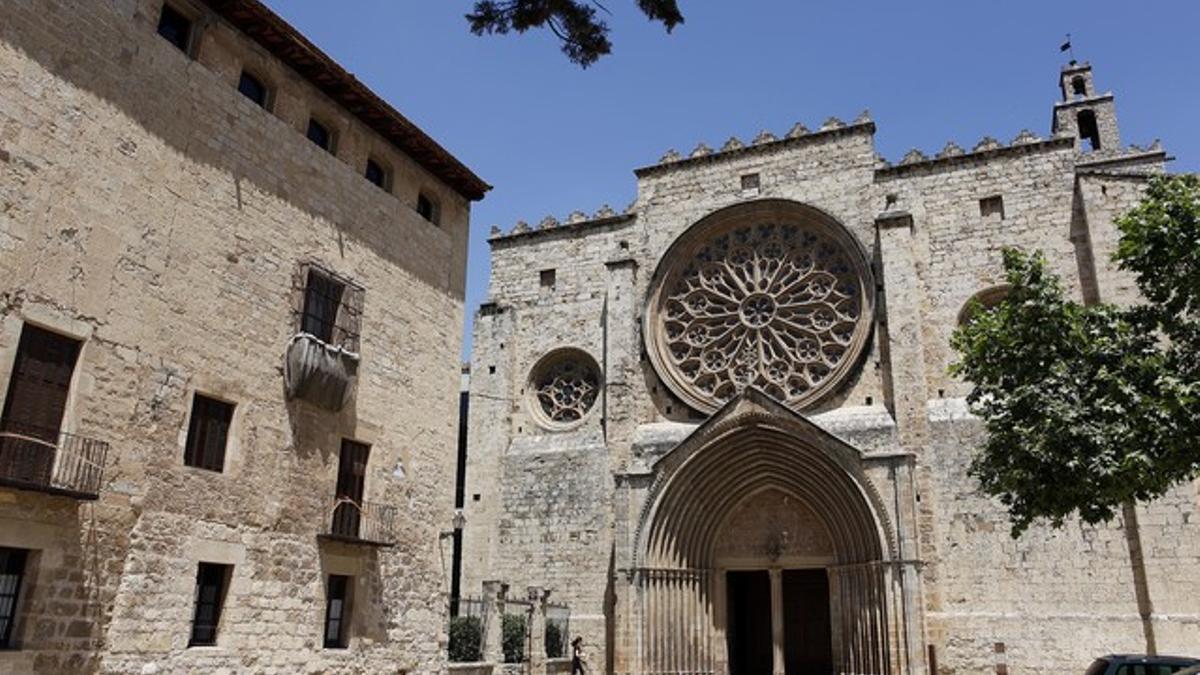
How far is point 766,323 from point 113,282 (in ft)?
43.6

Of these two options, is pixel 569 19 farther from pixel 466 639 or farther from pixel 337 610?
pixel 466 639

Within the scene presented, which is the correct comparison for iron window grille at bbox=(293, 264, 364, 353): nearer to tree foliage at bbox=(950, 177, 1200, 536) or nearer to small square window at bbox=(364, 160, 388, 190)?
small square window at bbox=(364, 160, 388, 190)

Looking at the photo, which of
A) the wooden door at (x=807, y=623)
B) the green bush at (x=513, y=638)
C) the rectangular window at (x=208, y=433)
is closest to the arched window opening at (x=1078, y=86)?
the wooden door at (x=807, y=623)

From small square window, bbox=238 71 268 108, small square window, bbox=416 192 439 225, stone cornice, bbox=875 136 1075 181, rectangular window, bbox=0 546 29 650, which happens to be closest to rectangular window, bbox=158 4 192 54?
small square window, bbox=238 71 268 108

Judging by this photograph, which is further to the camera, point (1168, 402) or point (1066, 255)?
point (1066, 255)

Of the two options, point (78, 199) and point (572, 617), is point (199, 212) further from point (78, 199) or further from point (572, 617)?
point (572, 617)

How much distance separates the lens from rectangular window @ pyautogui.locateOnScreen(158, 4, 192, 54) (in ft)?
33.4

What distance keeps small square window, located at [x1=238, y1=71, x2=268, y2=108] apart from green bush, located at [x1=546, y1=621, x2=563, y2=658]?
11.3 m

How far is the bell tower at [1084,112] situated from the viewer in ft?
67.9

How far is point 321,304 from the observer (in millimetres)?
12016

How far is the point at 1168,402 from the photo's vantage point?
849cm

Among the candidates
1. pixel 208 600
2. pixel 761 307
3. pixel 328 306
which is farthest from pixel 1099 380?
pixel 761 307

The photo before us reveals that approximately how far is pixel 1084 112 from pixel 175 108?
20212 mm

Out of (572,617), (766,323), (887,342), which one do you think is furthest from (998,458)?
(572,617)
